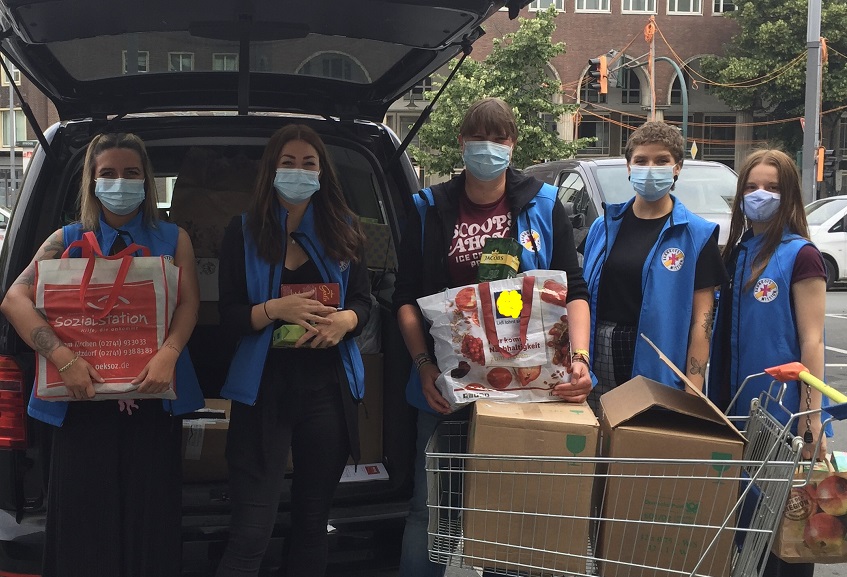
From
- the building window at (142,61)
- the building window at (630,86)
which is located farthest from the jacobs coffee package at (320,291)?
the building window at (630,86)

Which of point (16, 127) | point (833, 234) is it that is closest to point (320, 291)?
point (833, 234)

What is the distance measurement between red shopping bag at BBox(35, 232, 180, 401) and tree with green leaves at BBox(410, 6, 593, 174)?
993 inches

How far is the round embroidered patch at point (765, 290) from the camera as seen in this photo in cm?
336

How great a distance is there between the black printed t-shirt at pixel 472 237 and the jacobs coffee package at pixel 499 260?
13 cm

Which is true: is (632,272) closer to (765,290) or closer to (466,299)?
(765,290)

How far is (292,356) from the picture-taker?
3.07 metres

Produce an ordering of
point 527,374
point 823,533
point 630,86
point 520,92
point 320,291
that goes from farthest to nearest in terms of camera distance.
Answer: point 630,86, point 520,92, point 320,291, point 527,374, point 823,533

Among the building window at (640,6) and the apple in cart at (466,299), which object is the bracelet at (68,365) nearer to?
the apple in cart at (466,299)

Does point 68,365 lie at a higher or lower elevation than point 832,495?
higher

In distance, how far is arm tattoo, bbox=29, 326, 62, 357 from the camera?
9.34 feet

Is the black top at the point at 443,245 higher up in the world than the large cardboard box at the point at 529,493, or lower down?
higher up

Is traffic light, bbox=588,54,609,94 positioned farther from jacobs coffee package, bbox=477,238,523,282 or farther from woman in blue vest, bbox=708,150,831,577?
jacobs coffee package, bbox=477,238,523,282

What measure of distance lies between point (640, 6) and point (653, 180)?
46.7m

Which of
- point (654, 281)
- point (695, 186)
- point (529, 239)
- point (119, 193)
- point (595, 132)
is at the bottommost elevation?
point (654, 281)
